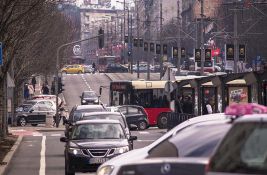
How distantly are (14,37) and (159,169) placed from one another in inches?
952

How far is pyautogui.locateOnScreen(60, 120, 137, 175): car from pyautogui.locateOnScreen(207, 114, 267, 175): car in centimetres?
1285

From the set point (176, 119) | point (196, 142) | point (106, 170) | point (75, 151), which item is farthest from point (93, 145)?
point (176, 119)

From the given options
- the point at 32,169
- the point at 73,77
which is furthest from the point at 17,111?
the point at 73,77

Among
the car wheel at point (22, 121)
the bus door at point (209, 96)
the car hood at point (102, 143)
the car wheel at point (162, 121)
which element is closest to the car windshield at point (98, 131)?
the car hood at point (102, 143)

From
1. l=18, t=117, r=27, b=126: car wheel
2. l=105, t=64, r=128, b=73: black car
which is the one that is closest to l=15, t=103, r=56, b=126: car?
l=18, t=117, r=27, b=126: car wheel

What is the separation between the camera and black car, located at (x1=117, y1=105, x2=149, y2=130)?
155 feet

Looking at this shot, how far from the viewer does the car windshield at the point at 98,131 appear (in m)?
21.0

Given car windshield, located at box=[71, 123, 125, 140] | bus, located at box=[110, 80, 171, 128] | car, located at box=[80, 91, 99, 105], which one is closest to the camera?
car windshield, located at box=[71, 123, 125, 140]

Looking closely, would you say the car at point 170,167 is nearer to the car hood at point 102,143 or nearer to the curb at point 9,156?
the car hood at point 102,143

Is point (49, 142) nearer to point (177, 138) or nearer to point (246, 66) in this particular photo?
point (177, 138)

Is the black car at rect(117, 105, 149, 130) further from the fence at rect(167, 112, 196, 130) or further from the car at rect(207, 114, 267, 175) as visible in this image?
the car at rect(207, 114, 267, 175)

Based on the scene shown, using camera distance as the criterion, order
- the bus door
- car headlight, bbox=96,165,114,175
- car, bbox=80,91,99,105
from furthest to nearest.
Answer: car, bbox=80,91,99,105
the bus door
car headlight, bbox=96,165,114,175

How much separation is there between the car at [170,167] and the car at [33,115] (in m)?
49.0

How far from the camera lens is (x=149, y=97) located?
173ft
